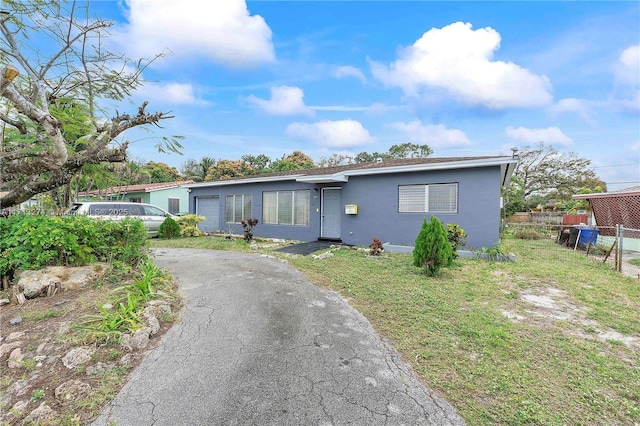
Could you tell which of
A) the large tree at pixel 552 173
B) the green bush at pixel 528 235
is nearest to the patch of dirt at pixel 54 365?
the green bush at pixel 528 235

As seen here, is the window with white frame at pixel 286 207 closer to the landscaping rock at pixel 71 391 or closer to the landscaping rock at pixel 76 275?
the landscaping rock at pixel 76 275

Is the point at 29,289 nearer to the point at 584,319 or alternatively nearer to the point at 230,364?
the point at 230,364

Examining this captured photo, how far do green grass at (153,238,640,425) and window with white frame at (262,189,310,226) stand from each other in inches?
192

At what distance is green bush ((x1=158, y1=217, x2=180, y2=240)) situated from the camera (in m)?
11.8

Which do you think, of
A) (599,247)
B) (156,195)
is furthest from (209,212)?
(599,247)

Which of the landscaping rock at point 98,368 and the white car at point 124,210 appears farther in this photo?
the white car at point 124,210

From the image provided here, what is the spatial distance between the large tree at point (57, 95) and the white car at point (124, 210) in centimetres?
476

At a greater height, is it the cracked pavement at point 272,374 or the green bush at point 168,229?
the green bush at point 168,229

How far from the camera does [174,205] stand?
1944 centimetres

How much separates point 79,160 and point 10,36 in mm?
2062

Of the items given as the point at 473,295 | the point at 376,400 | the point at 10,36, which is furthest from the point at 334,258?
the point at 10,36

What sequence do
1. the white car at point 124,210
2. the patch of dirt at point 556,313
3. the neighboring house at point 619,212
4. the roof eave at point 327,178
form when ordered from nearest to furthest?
the patch of dirt at point 556,313, the roof eave at point 327,178, the white car at point 124,210, the neighboring house at point 619,212

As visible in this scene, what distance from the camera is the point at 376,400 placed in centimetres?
215

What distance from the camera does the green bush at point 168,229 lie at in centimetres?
1182
